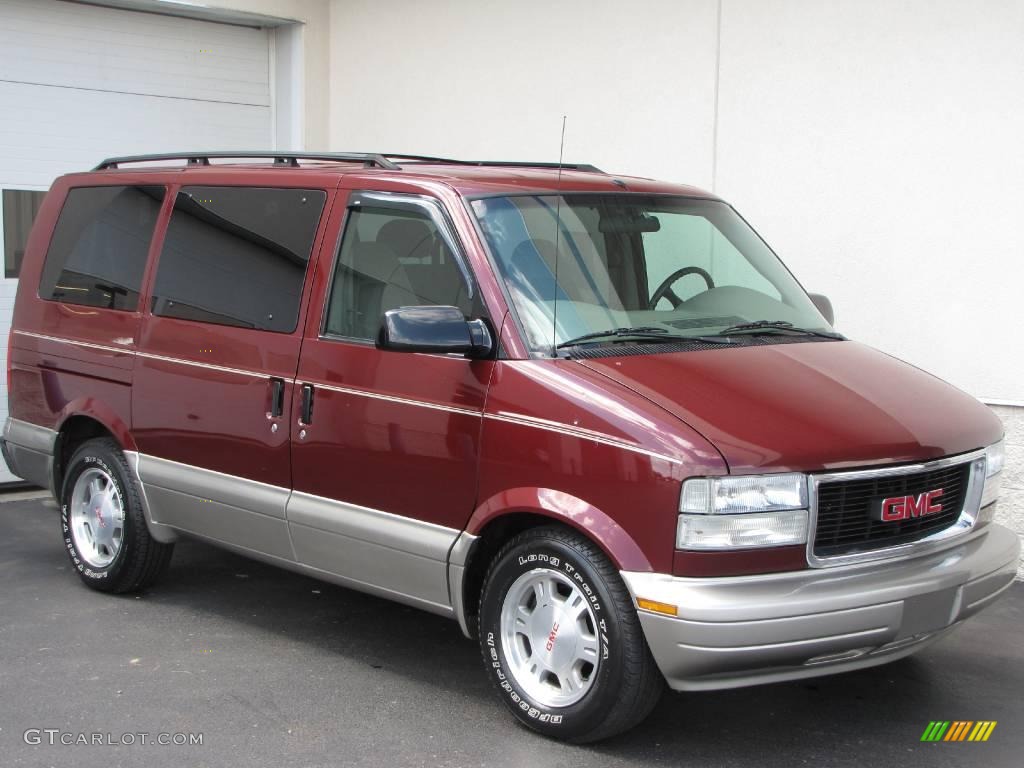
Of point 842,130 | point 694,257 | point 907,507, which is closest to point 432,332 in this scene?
point 694,257

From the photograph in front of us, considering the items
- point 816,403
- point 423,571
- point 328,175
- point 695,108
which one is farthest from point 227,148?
point 816,403

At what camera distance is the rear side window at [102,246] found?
6.56 meters

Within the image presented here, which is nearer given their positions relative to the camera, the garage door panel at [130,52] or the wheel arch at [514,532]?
the wheel arch at [514,532]

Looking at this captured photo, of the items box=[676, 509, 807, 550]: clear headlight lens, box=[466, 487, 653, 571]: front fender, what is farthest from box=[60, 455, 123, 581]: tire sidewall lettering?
box=[676, 509, 807, 550]: clear headlight lens

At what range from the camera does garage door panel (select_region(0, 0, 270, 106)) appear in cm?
962

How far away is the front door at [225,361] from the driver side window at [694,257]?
1.44m

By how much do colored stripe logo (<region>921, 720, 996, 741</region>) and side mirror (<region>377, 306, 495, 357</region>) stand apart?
2196 millimetres

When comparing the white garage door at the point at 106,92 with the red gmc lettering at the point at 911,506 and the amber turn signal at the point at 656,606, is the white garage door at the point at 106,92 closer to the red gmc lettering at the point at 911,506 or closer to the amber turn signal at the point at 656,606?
the amber turn signal at the point at 656,606

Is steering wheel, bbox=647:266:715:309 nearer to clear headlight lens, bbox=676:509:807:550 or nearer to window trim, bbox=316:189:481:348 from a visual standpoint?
window trim, bbox=316:189:481:348

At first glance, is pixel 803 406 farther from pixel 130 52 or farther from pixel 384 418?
pixel 130 52

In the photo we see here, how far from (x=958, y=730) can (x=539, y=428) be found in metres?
2.00

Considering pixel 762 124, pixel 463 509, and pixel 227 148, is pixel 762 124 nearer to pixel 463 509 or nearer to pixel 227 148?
pixel 463 509

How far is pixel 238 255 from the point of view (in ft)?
19.8

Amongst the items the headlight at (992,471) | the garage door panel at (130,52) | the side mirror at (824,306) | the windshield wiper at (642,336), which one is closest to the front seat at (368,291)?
the windshield wiper at (642,336)
